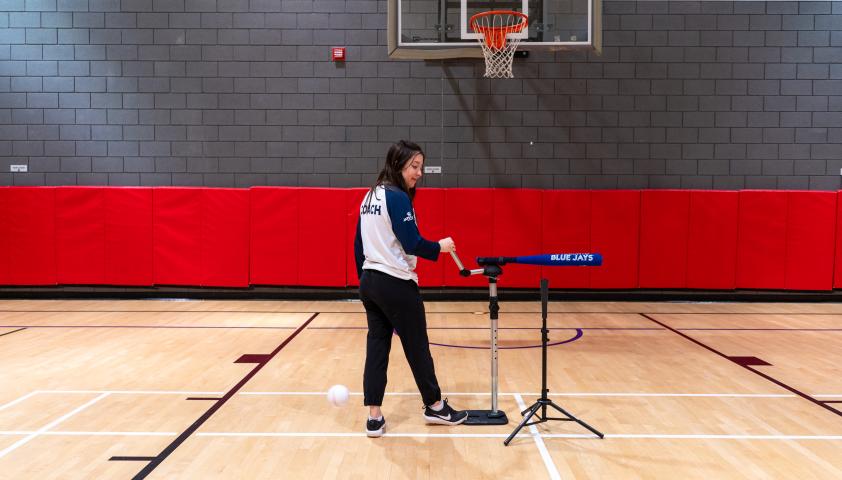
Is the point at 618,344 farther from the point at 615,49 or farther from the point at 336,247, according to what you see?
the point at 615,49

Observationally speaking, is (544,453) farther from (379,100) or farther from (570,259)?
(379,100)

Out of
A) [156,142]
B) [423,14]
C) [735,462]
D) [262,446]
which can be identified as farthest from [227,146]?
[735,462]

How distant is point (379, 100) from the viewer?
9.55 metres

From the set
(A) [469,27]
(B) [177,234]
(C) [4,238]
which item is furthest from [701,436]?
(C) [4,238]

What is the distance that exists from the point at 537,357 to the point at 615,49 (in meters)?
5.78

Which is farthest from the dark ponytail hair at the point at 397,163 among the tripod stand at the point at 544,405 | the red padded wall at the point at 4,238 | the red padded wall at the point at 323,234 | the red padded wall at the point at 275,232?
the red padded wall at the point at 4,238

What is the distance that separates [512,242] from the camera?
365 inches

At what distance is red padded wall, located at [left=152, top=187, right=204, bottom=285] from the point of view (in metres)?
9.27

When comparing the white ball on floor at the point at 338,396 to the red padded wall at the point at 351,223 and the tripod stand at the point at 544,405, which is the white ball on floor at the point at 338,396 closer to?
the tripod stand at the point at 544,405

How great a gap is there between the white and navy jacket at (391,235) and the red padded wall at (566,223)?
5.99m

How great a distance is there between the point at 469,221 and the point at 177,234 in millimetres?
4411

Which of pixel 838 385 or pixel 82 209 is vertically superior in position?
pixel 82 209

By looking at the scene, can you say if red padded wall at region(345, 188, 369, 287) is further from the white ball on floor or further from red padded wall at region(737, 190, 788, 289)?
red padded wall at region(737, 190, 788, 289)

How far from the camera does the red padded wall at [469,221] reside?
924 cm
